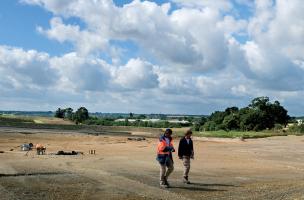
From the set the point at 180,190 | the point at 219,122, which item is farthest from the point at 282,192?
the point at 219,122

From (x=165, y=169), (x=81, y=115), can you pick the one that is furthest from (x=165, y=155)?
(x=81, y=115)

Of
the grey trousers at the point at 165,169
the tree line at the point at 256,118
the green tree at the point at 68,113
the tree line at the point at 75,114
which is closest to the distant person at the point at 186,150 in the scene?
the grey trousers at the point at 165,169

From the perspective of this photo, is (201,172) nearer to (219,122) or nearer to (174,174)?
(174,174)

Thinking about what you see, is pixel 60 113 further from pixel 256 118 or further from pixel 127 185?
pixel 127 185

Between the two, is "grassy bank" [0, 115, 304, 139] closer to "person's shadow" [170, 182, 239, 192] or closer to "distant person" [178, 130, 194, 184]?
"person's shadow" [170, 182, 239, 192]

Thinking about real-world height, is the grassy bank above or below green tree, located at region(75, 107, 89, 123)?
below

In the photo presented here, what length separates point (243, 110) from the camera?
348ft

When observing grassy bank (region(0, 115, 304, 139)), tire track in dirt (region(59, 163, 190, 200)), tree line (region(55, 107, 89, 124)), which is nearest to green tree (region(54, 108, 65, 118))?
tree line (region(55, 107, 89, 124))

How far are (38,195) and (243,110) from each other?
92734 mm

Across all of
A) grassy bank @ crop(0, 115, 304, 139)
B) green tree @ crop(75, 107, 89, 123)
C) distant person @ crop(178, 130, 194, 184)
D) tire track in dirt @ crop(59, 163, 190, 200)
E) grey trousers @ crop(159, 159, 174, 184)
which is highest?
green tree @ crop(75, 107, 89, 123)

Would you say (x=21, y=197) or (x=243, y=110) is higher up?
(x=243, y=110)

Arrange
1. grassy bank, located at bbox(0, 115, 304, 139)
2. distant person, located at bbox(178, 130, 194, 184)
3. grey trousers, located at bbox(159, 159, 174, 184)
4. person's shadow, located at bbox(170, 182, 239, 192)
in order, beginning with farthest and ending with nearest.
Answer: grassy bank, located at bbox(0, 115, 304, 139) → distant person, located at bbox(178, 130, 194, 184) → grey trousers, located at bbox(159, 159, 174, 184) → person's shadow, located at bbox(170, 182, 239, 192)

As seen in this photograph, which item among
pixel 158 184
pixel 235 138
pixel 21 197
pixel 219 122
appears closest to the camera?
pixel 21 197

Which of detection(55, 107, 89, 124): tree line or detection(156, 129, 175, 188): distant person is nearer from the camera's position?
detection(156, 129, 175, 188): distant person
